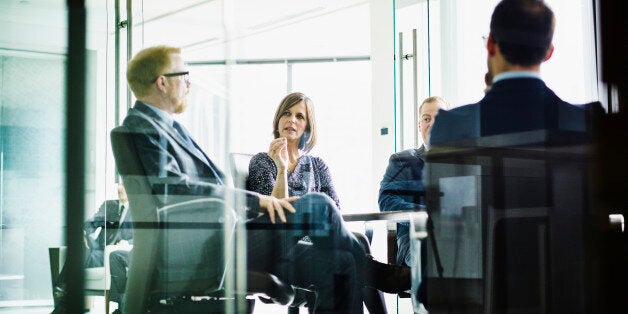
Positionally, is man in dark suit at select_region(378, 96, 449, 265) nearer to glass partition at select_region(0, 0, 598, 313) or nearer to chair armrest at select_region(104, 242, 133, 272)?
glass partition at select_region(0, 0, 598, 313)

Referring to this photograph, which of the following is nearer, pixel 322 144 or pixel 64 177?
pixel 64 177

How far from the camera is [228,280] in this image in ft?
5.33

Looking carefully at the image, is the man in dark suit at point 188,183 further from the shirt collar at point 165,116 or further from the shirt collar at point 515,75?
the shirt collar at point 515,75

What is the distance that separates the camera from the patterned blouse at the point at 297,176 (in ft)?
6.17

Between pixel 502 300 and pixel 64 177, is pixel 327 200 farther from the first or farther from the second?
pixel 64 177

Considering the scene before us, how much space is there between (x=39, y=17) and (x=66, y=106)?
271 millimetres

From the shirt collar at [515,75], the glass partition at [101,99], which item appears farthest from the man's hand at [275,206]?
the shirt collar at [515,75]

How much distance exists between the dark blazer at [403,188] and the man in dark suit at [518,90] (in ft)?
0.99

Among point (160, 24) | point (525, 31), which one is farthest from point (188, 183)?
point (525, 31)

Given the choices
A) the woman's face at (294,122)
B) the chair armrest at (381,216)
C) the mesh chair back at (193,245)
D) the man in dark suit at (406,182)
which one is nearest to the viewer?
the mesh chair back at (193,245)

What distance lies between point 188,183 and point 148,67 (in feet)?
1.14

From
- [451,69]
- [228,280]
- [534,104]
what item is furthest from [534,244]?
[451,69]

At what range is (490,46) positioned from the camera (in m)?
1.48

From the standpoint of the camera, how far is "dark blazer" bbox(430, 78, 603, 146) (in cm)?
135
